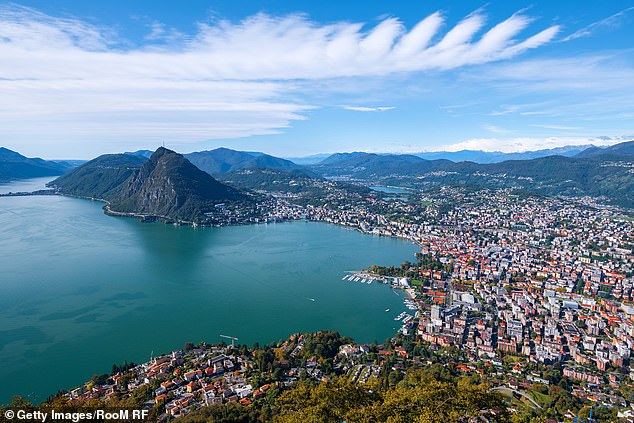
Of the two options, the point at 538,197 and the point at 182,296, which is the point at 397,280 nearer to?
the point at 182,296

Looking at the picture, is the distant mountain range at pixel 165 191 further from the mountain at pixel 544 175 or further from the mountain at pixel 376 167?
the mountain at pixel 376 167

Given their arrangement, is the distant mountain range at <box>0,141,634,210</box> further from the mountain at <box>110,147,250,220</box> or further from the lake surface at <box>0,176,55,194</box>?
the lake surface at <box>0,176,55,194</box>

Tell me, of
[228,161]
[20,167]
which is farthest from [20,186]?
[228,161]

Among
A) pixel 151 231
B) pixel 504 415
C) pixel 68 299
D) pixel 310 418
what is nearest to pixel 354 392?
pixel 310 418

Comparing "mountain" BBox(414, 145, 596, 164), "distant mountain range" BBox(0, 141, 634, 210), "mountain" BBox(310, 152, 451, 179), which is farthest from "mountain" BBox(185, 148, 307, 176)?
"mountain" BBox(414, 145, 596, 164)

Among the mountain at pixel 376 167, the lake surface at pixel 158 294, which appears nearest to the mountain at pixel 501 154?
the mountain at pixel 376 167

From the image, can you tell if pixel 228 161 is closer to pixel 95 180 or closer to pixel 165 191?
pixel 95 180
